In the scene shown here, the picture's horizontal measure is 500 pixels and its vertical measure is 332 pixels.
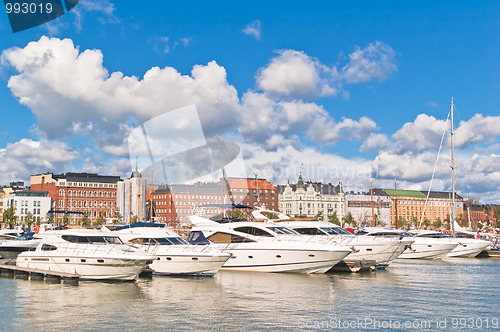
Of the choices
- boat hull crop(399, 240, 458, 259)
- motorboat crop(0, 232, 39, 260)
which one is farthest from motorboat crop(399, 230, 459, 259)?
motorboat crop(0, 232, 39, 260)

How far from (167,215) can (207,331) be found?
564ft

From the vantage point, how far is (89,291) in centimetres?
2669

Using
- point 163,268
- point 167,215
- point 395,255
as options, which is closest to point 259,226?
point 163,268

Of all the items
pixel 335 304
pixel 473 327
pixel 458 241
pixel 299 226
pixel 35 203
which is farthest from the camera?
pixel 35 203

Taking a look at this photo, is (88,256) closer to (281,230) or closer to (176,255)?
(176,255)

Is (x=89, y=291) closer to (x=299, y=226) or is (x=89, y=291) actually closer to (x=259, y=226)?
(x=259, y=226)

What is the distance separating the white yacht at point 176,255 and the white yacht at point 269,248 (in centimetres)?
238

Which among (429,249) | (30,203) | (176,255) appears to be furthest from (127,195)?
(176,255)

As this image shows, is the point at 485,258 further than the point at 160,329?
Yes

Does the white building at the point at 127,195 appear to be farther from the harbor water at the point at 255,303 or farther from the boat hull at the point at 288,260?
the harbor water at the point at 255,303

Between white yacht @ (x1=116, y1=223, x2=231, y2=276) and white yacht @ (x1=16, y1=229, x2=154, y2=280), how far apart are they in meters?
1.87

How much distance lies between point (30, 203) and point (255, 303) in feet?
485

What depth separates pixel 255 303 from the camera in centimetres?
2398

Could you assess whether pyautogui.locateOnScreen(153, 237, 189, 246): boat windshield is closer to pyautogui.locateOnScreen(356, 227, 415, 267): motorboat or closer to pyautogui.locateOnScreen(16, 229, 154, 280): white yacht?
pyautogui.locateOnScreen(16, 229, 154, 280): white yacht
